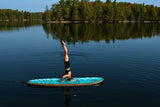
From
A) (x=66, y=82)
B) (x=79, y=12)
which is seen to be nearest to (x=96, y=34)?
(x=66, y=82)

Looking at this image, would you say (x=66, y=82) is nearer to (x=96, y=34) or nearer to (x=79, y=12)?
(x=96, y=34)

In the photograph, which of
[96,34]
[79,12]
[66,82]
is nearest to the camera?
[66,82]

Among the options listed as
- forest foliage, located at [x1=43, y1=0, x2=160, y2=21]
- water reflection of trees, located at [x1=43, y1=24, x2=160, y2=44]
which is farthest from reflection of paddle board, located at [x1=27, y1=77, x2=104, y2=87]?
forest foliage, located at [x1=43, y1=0, x2=160, y2=21]

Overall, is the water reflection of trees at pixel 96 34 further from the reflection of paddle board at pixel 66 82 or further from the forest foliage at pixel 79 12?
the forest foliage at pixel 79 12

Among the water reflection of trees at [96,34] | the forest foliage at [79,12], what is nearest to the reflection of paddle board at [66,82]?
the water reflection of trees at [96,34]

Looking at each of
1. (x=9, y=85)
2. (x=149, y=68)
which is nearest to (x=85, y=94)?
(x=9, y=85)

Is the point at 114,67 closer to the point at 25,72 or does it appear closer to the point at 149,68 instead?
the point at 149,68

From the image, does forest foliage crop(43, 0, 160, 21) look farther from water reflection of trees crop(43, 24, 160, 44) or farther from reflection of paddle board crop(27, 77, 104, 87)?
reflection of paddle board crop(27, 77, 104, 87)

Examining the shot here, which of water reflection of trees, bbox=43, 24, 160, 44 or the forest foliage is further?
the forest foliage

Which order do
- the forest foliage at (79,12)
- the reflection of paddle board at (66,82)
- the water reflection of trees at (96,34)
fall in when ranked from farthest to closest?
the forest foliage at (79,12)
the water reflection of trees at (96,34)
the reflection of paddle board at (66,82)

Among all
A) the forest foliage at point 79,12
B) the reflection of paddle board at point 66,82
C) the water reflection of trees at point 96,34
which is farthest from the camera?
the forest foliage at point 79,12

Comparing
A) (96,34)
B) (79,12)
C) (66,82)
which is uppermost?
(79,12)

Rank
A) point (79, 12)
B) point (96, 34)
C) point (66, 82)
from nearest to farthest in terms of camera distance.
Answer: point (66, 82) → point (96, 34) → point (79, 12)

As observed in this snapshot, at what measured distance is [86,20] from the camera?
19238 centimetres
